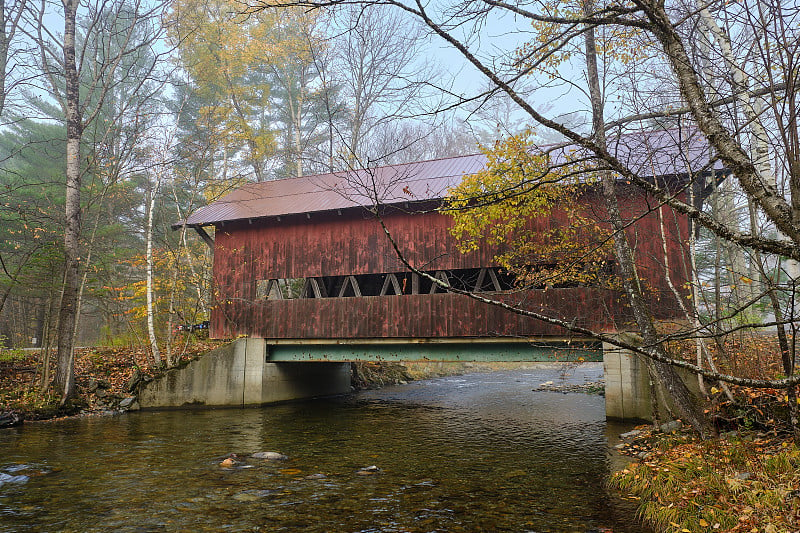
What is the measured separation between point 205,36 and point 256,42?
235 cm

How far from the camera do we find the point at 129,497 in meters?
5.21

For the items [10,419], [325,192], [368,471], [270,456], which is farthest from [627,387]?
[10,419]

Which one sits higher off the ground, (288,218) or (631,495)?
(288,218)

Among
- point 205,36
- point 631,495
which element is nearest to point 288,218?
point 631,495

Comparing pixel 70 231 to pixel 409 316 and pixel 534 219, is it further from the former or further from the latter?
pixel 534 219

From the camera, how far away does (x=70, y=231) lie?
11.1m

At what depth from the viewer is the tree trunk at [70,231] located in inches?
427

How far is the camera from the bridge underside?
10.1m

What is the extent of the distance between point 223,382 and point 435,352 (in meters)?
5.34

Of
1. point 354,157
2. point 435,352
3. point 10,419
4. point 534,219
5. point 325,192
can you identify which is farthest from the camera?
point 325,192

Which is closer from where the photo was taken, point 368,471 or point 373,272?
point 368,471

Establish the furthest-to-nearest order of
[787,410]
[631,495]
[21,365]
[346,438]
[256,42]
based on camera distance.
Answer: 1. [256,42]
2. [21,365]
3. [346,438]
4. [787,410]
5. [631,495]

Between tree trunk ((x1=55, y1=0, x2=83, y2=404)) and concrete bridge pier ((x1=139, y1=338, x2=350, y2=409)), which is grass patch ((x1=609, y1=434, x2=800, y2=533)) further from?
tree trunk ((x1=55, y1=0, x2=83, y2=404))

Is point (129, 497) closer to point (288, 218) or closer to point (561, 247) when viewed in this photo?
point (561, 247)
